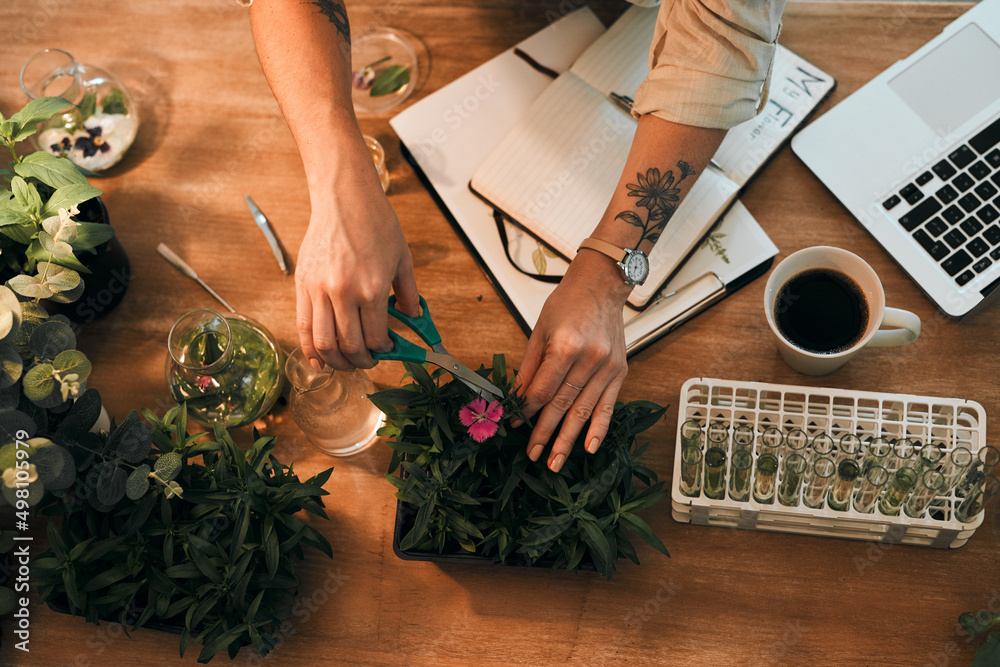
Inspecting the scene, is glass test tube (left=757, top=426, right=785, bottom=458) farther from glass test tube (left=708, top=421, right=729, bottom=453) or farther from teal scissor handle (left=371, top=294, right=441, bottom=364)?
teal scissor handle (left=371, top=294, right=441, bottom=364)

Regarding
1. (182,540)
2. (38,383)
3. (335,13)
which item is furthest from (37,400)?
(335,13)

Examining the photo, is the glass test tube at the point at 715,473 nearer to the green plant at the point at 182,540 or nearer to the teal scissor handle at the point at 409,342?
Answer: the teal scissor handle at the point at 409,342

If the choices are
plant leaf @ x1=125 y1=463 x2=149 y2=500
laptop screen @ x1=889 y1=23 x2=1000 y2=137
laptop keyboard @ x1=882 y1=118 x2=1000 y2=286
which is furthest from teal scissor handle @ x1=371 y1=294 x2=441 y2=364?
laptop screen @ x1=889 y1=23 x2=1000 y2=137

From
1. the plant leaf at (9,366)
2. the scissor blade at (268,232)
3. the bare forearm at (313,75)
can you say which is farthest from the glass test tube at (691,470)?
the plant leaf at (9,366)

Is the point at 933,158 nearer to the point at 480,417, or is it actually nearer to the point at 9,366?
the point at 480,417

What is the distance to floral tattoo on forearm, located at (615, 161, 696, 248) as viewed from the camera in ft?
3.41

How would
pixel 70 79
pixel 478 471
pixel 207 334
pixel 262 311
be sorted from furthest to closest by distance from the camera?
pixel 70 79 < pixel 262 311 < pixel 207 334 < pixel 478 471

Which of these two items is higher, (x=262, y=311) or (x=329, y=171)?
(x=329, y=171)

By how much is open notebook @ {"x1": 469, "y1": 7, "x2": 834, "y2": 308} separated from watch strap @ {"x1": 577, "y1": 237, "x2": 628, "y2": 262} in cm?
11

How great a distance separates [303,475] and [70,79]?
868 mm

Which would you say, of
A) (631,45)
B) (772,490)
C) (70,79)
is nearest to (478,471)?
(772,490)

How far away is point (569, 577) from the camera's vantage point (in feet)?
3.39

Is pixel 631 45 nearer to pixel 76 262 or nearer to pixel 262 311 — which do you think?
pixel 262 311

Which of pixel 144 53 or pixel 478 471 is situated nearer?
pixel 478 471
